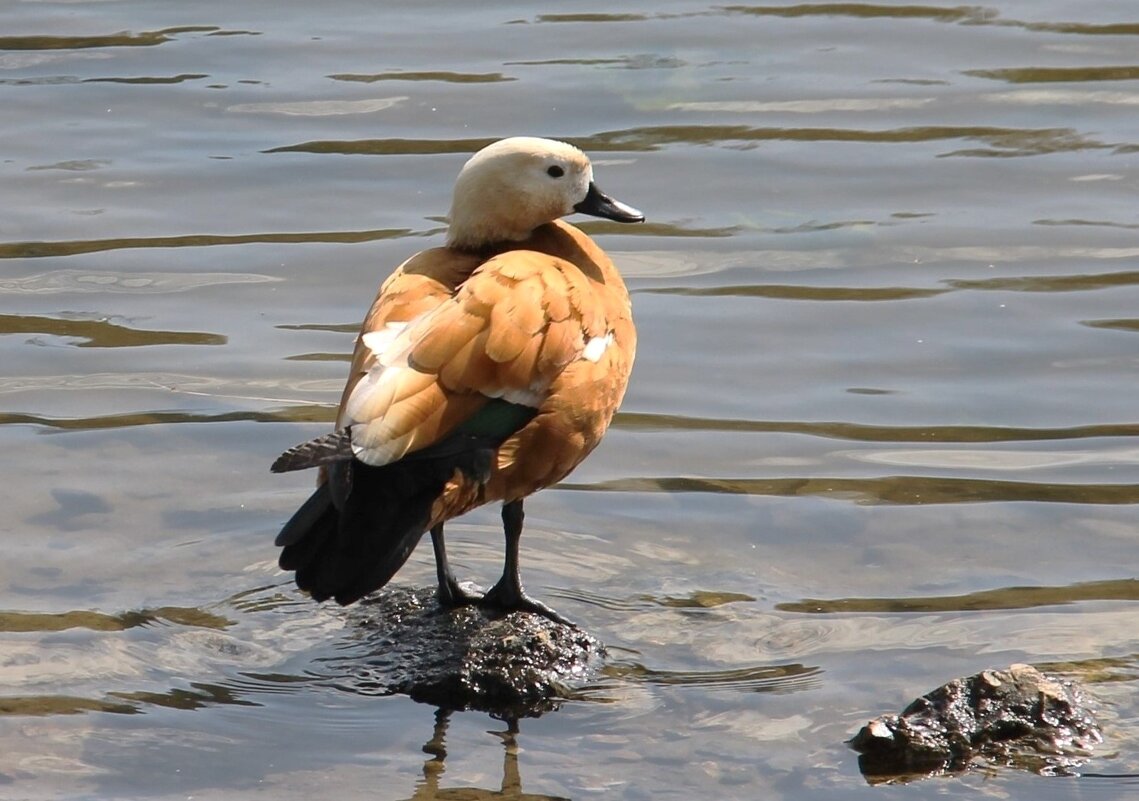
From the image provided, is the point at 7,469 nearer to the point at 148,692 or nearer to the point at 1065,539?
the point at 148,692

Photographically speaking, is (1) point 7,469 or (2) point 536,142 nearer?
(2) point 536,142

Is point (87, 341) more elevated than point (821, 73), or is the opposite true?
point (821, 73)

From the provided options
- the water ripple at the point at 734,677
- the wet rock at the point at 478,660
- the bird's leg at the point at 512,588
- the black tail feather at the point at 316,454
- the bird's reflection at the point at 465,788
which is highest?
the black tail feather at the point at 316,454

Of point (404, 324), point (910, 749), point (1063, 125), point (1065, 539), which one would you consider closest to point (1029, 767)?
point (910, 749)

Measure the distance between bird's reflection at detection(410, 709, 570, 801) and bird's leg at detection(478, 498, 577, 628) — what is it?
509 millimetres

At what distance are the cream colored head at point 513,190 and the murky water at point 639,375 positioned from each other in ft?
3.36

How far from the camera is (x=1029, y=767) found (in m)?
4.73

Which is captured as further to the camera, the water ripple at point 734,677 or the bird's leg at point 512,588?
the bird's leg at point 512,588

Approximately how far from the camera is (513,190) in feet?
19.1

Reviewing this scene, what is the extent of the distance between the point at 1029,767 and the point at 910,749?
0.95ft

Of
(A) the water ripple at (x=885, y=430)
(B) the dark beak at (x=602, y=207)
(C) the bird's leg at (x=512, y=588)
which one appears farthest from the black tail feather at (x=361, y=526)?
(A) the water ripple at (x=885, y=430)

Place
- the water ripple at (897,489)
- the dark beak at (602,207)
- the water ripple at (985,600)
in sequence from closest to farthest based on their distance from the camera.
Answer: the water ripple at (985,600) < the dark beak at (602,207) < the water ripple at (897,489)

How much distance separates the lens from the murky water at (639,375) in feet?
16.6

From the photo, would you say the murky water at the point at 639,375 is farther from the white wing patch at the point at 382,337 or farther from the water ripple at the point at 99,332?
the white wing patch at the point at 382,337
